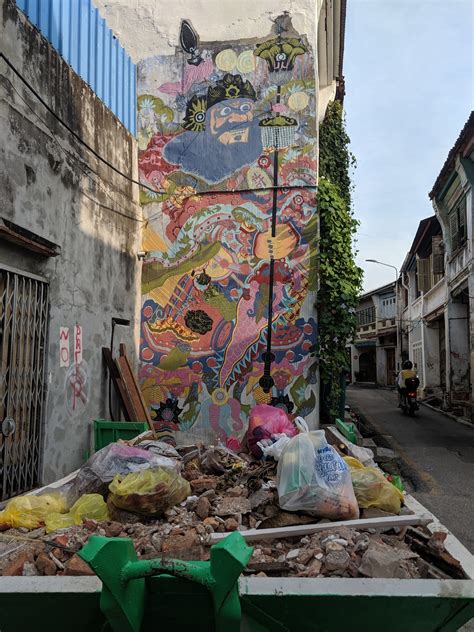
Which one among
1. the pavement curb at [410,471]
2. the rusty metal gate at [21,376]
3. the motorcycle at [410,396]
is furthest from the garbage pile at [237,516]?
the motorcycle at [410,396]

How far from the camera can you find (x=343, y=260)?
7754 mm

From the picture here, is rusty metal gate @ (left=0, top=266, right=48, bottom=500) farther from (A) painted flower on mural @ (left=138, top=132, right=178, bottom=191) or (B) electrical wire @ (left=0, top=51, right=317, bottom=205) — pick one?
(A) painted flower on mural @ (left=138, top=132, right=178, bottom=191)

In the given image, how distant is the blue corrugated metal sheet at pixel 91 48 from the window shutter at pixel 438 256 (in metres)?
13.5

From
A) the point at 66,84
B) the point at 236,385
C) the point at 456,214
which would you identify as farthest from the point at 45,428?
the point at 456,214

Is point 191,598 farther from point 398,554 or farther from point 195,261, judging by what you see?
point 195,261

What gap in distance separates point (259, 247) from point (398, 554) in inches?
240

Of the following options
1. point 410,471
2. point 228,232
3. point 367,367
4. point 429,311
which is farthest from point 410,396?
point 367,367

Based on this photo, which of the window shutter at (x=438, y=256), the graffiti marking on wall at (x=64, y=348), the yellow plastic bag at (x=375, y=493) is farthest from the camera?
the window shutter at (x=438, y=256)

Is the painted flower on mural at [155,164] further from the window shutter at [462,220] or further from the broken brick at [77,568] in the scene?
the window shutter at [462,220]

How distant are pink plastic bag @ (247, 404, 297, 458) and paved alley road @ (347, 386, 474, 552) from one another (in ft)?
7.33

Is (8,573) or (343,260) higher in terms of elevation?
(343,260)

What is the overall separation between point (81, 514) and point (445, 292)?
56.6 feet

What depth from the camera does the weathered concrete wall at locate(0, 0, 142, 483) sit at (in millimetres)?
4742

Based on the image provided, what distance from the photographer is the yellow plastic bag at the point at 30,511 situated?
2.67 m
